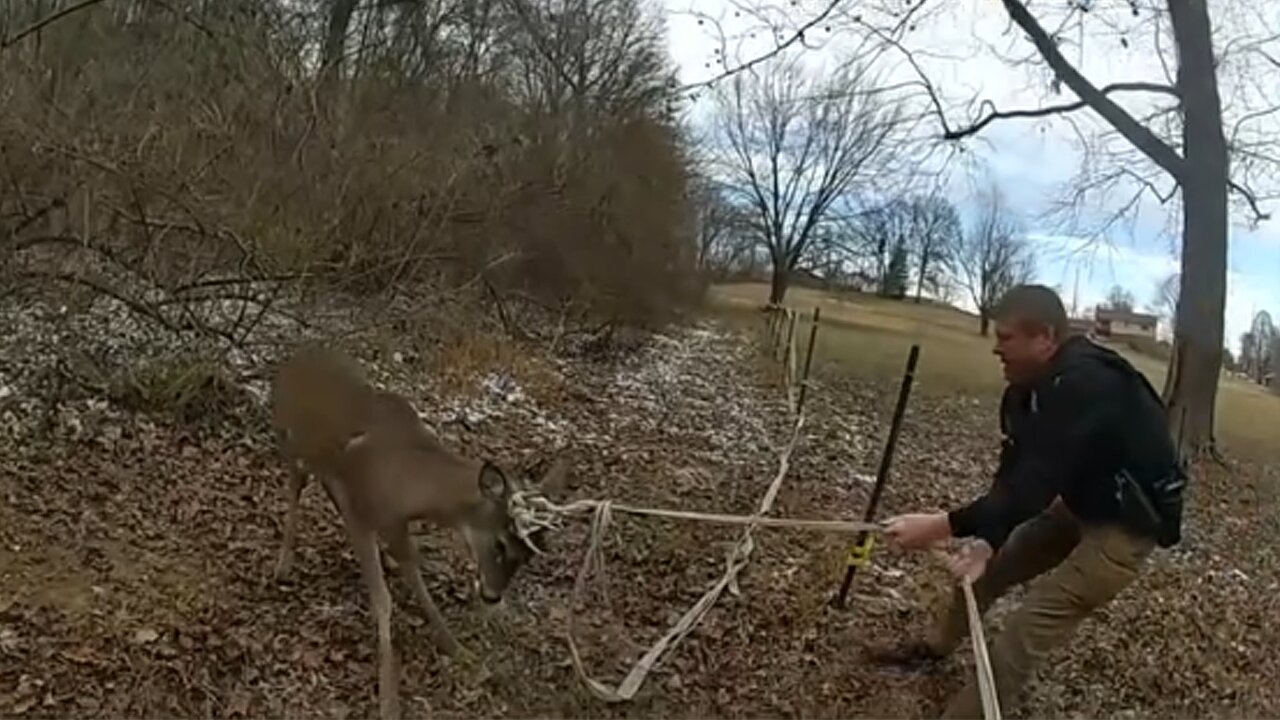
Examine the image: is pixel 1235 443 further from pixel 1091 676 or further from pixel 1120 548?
pixel 1120 548

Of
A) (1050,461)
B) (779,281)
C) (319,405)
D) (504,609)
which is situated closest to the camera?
(1050,461)

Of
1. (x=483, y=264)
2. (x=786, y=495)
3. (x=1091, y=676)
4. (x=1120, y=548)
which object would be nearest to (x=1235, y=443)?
(x=786, y=495)

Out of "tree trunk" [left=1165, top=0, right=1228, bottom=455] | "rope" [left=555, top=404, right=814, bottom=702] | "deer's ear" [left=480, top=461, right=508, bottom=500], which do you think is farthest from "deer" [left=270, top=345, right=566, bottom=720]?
"tree trunk" [left=1165, top=0, right=1228, bottom=455]

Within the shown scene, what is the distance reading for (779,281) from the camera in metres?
47.2

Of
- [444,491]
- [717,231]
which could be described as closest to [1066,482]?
[444,491]

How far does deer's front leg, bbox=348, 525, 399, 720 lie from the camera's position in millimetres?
4570

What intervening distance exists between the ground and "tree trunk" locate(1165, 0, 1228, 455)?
4432mm

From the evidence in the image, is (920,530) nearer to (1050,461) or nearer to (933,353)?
(1050,461)

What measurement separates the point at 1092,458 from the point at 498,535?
220cm

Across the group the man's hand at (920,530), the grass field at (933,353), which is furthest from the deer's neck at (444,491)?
the grass field at (933,353)

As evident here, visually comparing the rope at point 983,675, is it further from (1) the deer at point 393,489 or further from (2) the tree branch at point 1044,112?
(2) the tree branch at point 1044,112

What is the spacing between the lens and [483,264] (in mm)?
14461

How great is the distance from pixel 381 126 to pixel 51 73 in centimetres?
432

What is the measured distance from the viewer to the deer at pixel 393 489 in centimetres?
452
